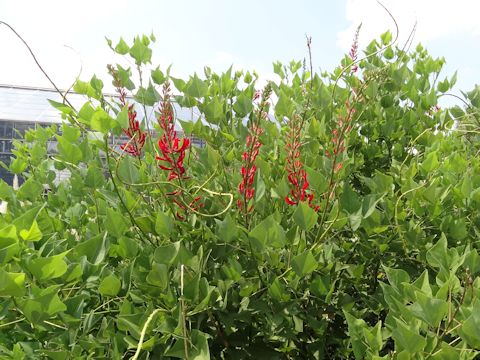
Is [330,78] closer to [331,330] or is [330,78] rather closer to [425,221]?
[425,221]

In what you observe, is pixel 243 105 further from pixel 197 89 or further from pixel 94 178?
pixel 94 178

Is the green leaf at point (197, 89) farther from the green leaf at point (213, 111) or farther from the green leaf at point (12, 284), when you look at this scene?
the green leaf at point (12, 284)

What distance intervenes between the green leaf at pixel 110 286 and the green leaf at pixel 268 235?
0.25 metres

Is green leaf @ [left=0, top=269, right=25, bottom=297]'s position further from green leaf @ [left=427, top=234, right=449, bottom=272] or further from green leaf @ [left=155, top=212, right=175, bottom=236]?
green leaf @ [left=427, top=234, right=449, bottom=272]

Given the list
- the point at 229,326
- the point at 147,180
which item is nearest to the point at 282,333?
the point at 229,326

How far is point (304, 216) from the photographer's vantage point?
0.96m

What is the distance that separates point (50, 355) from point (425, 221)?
883mm

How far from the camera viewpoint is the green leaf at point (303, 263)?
0.96 metres

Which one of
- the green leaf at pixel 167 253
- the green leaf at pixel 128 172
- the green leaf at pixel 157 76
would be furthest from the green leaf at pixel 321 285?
the green leaf at pixel 157 76

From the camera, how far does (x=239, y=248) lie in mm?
1029

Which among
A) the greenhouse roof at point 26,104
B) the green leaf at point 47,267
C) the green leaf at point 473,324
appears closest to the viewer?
the green leaf at point 473,324

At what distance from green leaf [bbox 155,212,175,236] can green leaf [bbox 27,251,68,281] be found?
204mm

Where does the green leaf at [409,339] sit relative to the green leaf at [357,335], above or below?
above

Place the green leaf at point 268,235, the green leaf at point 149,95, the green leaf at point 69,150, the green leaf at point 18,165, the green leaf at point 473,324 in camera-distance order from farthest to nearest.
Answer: the green leaf at point 18,165, the green leaf at point 149,95, the green leaf at point 69,150, the green leaf at point 268,235, the green leaf at point 473,324
